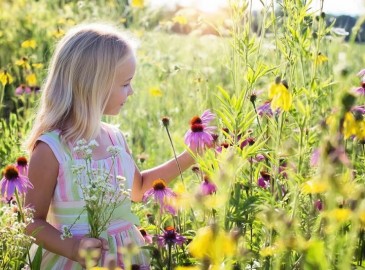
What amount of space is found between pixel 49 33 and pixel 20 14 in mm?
689

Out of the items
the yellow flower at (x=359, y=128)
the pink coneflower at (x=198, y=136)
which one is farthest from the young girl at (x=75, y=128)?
the yellow flower at (x=359, y=128)

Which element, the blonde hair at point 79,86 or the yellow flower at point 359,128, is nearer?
the yellow flower at point 359,128

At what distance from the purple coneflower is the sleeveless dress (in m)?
0.38

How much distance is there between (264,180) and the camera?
1915mm

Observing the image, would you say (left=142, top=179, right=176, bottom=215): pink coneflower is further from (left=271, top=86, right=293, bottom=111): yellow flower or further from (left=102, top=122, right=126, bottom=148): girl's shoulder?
(left=271, top=86, right=293, bottom=111): yellow flower

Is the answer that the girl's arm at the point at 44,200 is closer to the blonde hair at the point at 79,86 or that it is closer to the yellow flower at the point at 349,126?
the blonde hair at the point at 79,86

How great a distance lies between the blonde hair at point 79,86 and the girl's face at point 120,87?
0.02m

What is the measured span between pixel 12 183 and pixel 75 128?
28 centimetres

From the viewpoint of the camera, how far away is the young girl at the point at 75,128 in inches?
76.0

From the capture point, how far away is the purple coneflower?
188 centimetres

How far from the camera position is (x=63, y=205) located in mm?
1987

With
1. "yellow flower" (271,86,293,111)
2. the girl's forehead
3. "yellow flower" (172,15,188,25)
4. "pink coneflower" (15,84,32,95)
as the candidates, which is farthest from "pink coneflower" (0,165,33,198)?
"yellow flower" (172,15,188,25)

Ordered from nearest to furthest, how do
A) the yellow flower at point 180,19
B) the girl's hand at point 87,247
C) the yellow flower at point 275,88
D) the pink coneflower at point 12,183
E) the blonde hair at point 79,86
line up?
the yellow flower at point 275,88
the girl's hand at point 87,247
the pink coneflower at point 12,183
the blonde hair at point 79,86
the yellow flower at point 180,19

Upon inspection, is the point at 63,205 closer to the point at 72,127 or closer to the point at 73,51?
the point at 72,127
